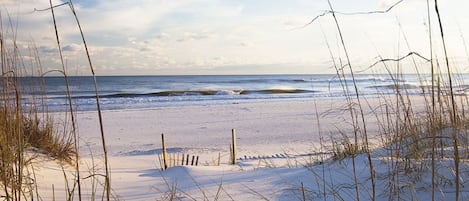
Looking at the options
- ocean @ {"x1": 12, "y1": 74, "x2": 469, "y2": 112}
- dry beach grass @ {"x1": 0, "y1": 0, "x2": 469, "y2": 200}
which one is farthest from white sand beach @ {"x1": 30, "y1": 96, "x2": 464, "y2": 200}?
ocean @ {"x1": 12, "y1": 74, "x2": 469, "y2": 112}

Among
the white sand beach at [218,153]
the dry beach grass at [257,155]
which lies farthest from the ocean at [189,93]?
the white sand beach at [218,153]

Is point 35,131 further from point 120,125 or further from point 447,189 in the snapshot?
point 120,125

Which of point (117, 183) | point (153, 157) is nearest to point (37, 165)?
point (117, 183)

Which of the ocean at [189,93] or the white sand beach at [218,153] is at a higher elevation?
the ocean at [189,93]

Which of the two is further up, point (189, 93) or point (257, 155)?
point (189, 93)

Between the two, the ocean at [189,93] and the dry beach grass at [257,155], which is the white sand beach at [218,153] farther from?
the ocean at [189,93]

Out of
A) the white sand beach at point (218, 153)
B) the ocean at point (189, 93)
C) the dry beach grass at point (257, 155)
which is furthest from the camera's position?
the ocean at point (189, 93)

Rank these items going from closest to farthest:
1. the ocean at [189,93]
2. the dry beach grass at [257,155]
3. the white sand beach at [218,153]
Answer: the dry beach grass at [257,155], the white sand beach at [218,153], the ocean at [189,93]

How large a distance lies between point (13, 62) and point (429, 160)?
3.21 m

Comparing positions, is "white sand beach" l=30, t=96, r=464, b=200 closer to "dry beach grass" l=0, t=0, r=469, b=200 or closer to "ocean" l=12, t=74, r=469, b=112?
"dry beach grass" l=0, t=0, r=469, b=200

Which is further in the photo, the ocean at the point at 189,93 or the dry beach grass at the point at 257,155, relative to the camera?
the ocean at the point at 189,93

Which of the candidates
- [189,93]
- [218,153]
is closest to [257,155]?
[218,153]

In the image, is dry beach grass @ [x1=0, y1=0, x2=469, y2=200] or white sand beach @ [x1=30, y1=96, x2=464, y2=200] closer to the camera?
dry beach grass @ [x1=0, y1=0, x2=469, y2=200]

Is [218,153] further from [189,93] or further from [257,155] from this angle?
[189,93]
